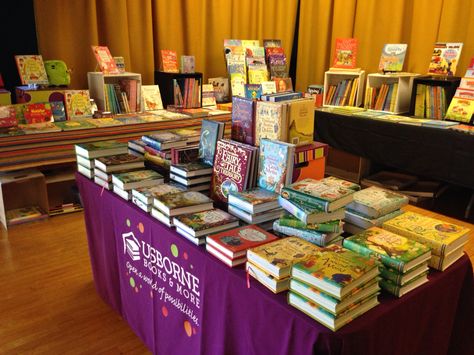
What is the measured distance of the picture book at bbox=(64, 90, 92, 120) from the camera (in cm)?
365

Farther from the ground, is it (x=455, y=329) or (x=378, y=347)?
(x=378, y=347)

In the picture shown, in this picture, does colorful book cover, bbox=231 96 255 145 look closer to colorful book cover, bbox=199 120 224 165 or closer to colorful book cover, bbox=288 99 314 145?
colorful book cover, bbox=199 120 224 165

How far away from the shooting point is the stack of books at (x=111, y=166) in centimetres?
201

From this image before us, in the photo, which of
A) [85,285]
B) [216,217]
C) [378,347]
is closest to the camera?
[378,347]

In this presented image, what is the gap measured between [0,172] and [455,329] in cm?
335

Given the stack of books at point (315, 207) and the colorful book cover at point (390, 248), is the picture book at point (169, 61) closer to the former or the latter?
the stack of books at point (315, 207)

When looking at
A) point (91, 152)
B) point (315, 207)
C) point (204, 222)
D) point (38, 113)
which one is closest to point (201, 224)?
point (204, 222)

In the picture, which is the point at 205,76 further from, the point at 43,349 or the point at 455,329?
the point at 455,329

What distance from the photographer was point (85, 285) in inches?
99.3

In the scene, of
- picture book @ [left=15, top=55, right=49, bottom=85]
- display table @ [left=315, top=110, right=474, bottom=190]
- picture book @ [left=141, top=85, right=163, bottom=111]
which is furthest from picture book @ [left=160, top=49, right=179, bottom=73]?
display table @ [left=315, top=110, right=474, bottom=190]

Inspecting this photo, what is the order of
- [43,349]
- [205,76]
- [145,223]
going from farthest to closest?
[205,76]
[43,349]
[145,223]

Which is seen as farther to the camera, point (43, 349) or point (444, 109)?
point (444, 109)

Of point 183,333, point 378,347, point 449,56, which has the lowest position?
point 183,333

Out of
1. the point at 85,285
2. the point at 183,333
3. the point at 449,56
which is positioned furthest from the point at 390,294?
the point at 449,56
